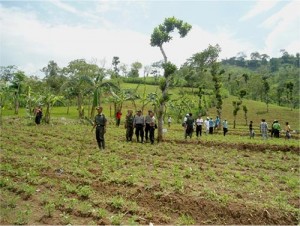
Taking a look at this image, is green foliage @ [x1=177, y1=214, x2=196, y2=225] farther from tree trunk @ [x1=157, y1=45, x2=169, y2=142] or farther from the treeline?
tree trunk @ [x1=157, y1=45, x2=169, y2=142]

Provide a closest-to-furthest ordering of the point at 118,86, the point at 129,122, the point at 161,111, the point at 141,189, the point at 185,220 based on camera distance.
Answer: the point at 185,220, the point at 141,189, the point at 129,122, the point at 161,111, the point at 118,86

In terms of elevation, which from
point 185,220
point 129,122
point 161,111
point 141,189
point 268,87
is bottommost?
point 185,220

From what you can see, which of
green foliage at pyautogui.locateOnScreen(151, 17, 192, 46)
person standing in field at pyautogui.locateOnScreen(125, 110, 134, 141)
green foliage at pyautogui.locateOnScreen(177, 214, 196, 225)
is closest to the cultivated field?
green foliage at pyautogui.locateOnScreen(177, 214, 196, 225)

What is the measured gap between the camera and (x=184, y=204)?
26.9 feet

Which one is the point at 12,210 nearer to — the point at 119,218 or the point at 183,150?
the point at 119,218

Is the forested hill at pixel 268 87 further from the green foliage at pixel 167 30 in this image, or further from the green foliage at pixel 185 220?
the green foliage at pixel 185 220

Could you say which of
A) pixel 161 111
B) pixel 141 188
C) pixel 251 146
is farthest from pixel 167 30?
pixel 141 188

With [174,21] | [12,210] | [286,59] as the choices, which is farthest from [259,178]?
[286,59]

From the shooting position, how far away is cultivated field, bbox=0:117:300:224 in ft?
25.2

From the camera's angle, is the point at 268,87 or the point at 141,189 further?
the point at 268,87

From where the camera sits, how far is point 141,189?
917 cm

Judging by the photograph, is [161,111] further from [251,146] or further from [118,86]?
[118,86]

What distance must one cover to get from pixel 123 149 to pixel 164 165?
401 centimetres

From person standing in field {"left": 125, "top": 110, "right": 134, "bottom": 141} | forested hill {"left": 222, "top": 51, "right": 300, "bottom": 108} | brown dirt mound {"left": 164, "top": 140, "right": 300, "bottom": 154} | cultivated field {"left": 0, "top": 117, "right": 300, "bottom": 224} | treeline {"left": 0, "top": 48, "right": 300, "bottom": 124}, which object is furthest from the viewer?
forested hill {"left": 222, "top": 51, "right": 300, "bottom": 108}
